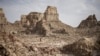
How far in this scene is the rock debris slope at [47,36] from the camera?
115 ft

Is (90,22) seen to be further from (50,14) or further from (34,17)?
(34,17)

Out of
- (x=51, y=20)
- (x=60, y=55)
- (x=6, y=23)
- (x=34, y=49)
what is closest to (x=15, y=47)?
(x=34, y=49)

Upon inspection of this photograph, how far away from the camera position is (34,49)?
48531 millimetres

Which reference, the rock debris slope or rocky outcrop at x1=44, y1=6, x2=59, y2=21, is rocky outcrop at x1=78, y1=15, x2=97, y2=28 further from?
rocky outcrop at x1=44, y1=6, x2=59, y2=21

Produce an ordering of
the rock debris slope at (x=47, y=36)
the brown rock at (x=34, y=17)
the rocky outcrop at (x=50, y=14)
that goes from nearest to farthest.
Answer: the rock debris slope at (x=47, y=36) < the brown rock at (x=34, y=17) < the rocky outcrop at (x=50, y=14)

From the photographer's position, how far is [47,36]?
259 feet

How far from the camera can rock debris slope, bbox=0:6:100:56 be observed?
115ft

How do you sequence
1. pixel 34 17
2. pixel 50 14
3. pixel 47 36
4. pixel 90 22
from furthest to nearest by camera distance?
1. pixel 50 14
2. pixel 34 17
3. pixel 90 22
4. pixel 47 36

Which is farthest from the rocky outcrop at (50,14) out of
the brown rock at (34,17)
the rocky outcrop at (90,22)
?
the rocky outcrop at (90,22)

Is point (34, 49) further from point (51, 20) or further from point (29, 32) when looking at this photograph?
point (51, 20)

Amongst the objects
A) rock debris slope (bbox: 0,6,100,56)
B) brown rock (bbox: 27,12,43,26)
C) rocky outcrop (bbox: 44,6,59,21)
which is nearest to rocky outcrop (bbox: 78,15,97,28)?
rock debris slope (bbox: 0,6,100,56)

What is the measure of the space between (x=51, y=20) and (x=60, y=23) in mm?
5477

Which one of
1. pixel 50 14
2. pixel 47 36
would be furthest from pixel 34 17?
pixel 47 36

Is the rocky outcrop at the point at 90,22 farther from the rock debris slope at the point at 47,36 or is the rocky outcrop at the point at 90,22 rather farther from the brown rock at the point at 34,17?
the brown rock at the point at 34,17
